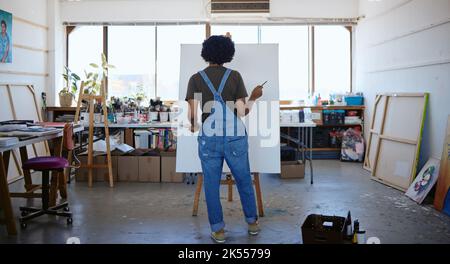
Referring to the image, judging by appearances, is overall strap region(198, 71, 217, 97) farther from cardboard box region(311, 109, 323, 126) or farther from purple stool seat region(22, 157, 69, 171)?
cardboard box region(311, 109, 323, 126)

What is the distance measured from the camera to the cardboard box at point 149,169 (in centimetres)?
585

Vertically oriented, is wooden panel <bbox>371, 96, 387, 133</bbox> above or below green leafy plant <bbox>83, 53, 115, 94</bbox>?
below

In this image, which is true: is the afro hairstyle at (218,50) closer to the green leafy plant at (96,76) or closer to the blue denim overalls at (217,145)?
the blue denim overalls at (217,145)

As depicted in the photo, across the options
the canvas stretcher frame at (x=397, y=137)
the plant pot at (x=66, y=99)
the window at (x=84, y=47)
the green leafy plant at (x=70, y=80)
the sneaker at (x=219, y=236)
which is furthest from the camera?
the window at (x=84, y=47)

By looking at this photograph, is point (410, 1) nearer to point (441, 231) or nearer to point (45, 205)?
point (441, 231)

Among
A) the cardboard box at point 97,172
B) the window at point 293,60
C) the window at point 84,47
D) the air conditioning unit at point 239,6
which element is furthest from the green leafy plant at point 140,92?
the window at point 293,60

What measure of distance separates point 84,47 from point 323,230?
6.02m

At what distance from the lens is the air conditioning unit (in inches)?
291

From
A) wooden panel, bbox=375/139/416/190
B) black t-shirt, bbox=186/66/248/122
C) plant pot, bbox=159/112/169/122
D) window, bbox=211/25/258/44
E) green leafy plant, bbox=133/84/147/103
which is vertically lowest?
wooden panel, bbox=375/139/416/190

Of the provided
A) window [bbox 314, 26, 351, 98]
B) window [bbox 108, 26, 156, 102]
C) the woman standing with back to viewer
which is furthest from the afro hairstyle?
window [bbox 314, 26, 351, 98]

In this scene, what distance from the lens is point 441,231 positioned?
379cm

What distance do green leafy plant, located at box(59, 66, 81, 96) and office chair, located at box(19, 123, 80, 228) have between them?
331 cm

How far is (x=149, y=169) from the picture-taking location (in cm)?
587

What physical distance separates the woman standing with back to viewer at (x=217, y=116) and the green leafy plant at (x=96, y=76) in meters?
4.03
